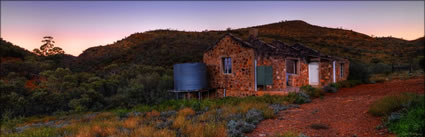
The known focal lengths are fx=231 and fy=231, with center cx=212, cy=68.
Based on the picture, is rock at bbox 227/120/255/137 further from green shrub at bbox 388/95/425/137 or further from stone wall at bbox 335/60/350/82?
stone wall at bbox 335/60/350/82

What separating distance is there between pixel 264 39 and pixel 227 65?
21747 millimetres

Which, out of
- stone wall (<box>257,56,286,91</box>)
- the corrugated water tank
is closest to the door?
stone wall (<box>257,56,286,91</box>)

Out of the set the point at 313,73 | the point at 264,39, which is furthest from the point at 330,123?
the point at 264,39

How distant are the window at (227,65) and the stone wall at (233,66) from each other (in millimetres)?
193

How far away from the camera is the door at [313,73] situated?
16.6 m

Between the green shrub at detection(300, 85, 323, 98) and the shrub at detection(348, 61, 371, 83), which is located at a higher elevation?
the shrub at detection(348, 61, 371, 83)

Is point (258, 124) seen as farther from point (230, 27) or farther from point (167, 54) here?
point (230, 27)

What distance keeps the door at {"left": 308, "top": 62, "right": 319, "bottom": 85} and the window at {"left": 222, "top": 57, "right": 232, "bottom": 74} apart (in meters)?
6.98

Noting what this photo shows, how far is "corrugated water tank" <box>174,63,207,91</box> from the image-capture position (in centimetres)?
1300

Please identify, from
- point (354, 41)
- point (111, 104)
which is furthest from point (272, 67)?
point (354, 41)

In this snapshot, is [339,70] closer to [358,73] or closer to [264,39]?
[358,73]

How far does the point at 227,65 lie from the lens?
13500 mm

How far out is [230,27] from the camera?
4475 cm

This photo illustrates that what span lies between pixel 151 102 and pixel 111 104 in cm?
239
